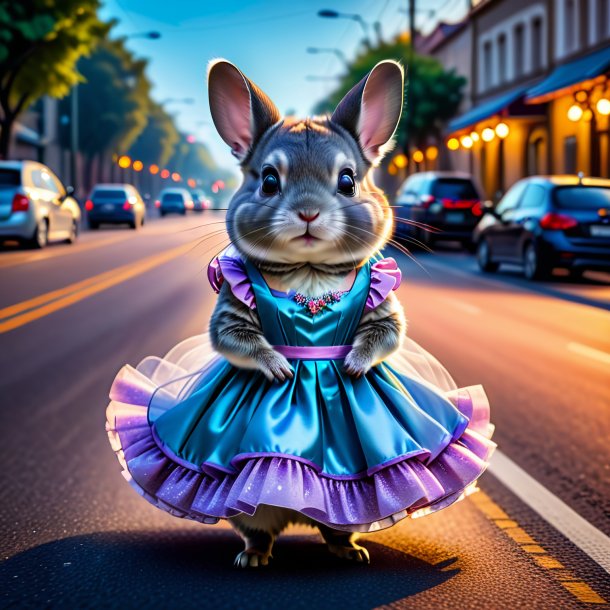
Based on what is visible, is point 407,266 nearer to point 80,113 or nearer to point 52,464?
point 52,464

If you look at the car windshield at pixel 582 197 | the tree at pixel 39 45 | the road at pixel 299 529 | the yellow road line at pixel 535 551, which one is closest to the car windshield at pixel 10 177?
the road at pixel 299 529

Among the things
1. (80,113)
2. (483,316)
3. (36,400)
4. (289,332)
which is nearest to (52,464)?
(36,400)

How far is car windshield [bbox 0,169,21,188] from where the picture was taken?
23000 mm

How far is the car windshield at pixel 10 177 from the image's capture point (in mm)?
23000

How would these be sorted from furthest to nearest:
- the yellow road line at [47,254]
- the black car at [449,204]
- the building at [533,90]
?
1. the building at [533,90]
2. the black car at [449,204]
3. the yellow road line at [47,254]

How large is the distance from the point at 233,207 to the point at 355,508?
0.92 meters

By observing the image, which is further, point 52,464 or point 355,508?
point 52,464

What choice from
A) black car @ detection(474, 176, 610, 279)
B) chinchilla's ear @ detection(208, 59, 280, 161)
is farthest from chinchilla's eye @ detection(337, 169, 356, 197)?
black car @ detection(474, 176, 610, 279)

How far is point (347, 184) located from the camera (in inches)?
120

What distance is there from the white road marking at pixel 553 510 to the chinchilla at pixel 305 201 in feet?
6.14

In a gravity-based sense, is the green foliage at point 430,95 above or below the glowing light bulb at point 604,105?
above

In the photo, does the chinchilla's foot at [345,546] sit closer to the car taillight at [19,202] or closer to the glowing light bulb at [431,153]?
the car taillight at [19,202]

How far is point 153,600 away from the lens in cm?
336

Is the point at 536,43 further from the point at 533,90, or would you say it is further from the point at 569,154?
the point at 569,154
